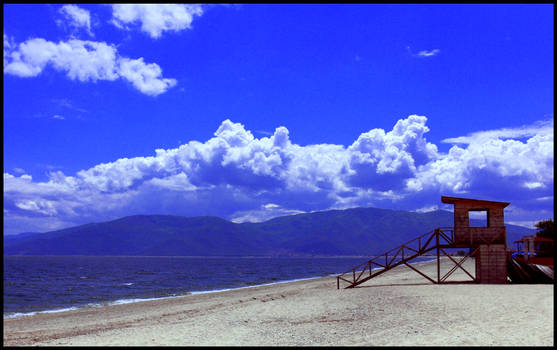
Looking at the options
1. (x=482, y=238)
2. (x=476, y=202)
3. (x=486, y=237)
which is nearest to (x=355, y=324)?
(x=476, y=202)

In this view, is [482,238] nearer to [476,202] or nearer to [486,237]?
[486,237]

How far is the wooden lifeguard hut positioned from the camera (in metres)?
31.7

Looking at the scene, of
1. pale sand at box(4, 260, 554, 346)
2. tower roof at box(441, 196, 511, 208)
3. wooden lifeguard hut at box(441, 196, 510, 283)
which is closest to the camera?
pale sand at box(4, 260, 554, 346)

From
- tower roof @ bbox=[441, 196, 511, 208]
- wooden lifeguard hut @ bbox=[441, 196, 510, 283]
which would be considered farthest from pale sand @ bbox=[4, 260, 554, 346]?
tower roof @ bbox=[441, 196, 511, 208]

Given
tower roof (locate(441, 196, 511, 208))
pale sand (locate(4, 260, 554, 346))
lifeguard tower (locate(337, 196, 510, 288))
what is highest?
tower roof (locate(441, 196, 511, 208))

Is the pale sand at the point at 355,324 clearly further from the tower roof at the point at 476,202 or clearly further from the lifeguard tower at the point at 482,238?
the tower roof at the point at 476,202

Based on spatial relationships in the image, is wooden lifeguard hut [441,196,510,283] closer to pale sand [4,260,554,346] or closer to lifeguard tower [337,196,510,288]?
lifeguard tower [337,196,510,288]

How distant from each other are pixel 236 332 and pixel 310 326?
278 centimetres

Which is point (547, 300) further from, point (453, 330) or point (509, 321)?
point (453, 330)

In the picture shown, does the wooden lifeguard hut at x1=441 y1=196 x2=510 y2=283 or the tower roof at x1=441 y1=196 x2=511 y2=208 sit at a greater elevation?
the tower roof at x1=441 y1=196 x2=511 y2=208

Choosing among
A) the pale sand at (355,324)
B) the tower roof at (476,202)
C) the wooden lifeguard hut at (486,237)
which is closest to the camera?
the pale sand at (355,324)

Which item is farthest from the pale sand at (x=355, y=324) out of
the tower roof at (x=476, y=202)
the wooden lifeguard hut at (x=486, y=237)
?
the tower roof at (x=476, y=202)

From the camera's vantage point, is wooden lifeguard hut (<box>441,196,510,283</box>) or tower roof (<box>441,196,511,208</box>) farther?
tower roof (<box>441,196,511,208</box>)

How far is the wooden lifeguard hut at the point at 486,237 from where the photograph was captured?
104 feet
